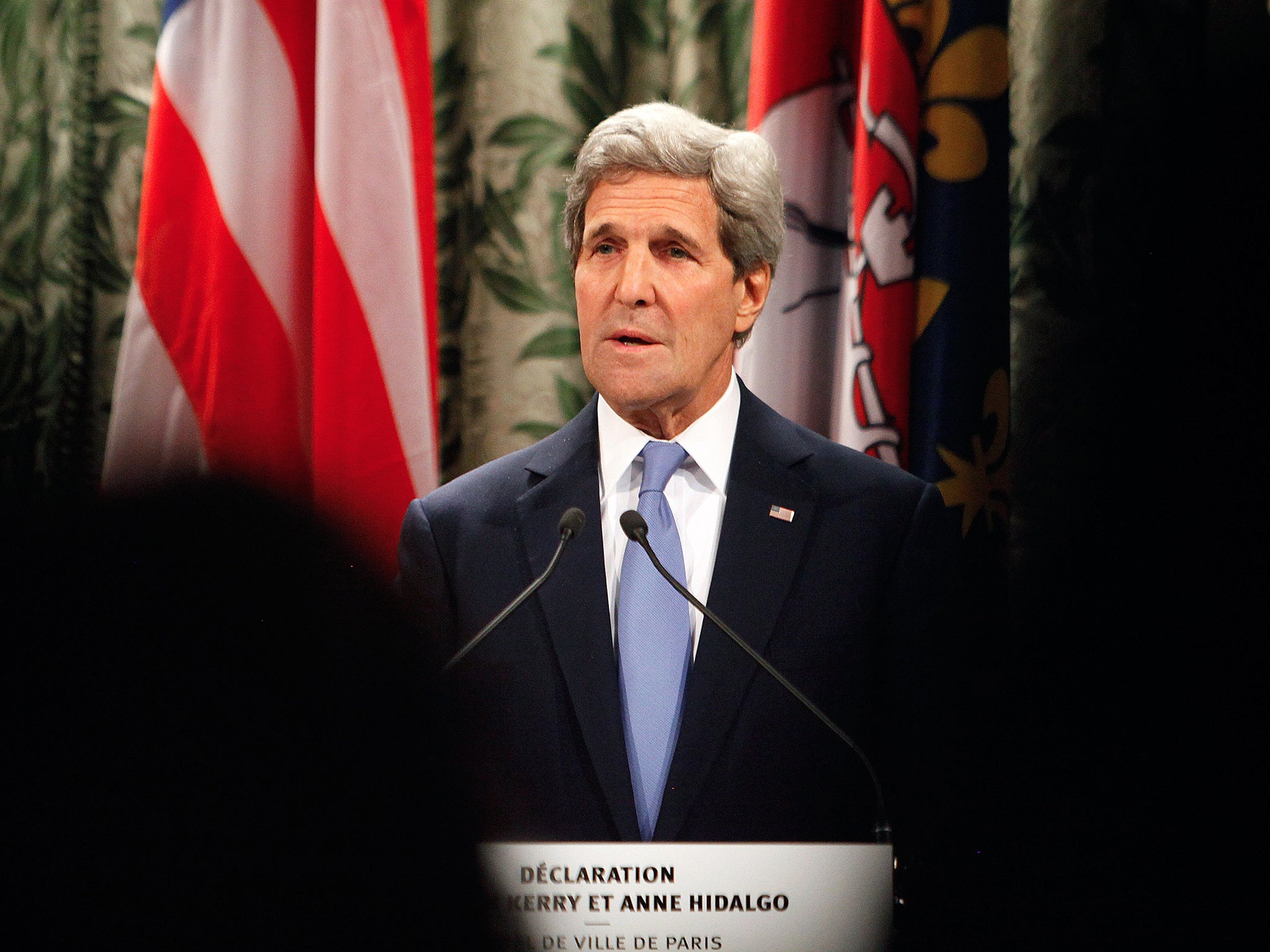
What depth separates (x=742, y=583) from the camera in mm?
1203

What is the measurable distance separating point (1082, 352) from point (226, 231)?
1442mm

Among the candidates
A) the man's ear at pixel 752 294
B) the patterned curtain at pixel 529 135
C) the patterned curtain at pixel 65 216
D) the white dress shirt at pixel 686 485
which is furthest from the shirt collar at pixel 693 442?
the patterned curtain at pixel 65 216

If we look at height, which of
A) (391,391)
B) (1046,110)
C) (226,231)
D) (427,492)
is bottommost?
(427,492)

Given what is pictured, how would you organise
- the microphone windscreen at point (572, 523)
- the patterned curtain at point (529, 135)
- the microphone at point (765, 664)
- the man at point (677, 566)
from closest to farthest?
1. the microphone at point (765, 664)
2. the microphone windscreen at point (572, 523)
3. the man at point (677, 566)
4. the patterned curtain at point (529, 135)

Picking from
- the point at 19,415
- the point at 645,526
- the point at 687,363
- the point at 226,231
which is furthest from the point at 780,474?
the point at 19,415

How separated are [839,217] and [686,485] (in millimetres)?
771

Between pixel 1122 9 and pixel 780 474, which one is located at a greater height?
pixel 1122 9

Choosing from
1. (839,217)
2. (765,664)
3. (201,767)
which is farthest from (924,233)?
(201,767)

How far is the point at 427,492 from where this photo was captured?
1.85m

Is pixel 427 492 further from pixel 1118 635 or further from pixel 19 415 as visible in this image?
pixel 1118 635

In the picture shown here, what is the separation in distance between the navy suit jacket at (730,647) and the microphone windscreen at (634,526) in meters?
0.18

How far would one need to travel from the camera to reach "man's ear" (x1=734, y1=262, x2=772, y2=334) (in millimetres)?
1402

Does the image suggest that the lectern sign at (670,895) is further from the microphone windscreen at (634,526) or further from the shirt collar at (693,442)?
the shirt collar at (693,442)

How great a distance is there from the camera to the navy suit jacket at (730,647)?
3.81 feet
